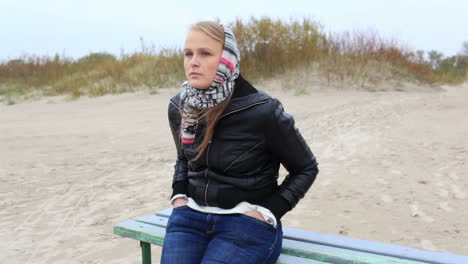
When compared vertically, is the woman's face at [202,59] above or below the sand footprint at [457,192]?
above

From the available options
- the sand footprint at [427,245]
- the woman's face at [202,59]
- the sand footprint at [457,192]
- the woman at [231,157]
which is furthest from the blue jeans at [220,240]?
the sand footprint at [457,192]

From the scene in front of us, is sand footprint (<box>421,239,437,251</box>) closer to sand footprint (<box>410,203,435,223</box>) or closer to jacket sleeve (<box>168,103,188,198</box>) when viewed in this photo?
sand footprint (<box>410,203,435,223</box>)

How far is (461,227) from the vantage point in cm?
381

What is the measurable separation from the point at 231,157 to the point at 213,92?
29cm

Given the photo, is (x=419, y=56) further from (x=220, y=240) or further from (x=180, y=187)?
(x=220, y=240)

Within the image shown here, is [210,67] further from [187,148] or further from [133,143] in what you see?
[133,143]

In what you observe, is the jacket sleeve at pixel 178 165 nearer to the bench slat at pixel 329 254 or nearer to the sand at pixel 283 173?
the bench slat at pixel 329 254

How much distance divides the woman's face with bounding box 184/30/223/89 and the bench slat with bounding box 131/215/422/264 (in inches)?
33.0

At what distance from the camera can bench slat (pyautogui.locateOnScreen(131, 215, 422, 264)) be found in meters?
2.09

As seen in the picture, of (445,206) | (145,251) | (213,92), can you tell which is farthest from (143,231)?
(445,206)

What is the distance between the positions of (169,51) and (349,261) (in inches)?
618

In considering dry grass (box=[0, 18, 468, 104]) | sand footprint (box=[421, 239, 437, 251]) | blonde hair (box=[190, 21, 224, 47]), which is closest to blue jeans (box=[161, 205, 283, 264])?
blonde hair (box=[190, 21, 224, 47])

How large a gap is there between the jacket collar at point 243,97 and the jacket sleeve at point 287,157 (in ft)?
0.24

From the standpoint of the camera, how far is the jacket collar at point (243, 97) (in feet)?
6.88
